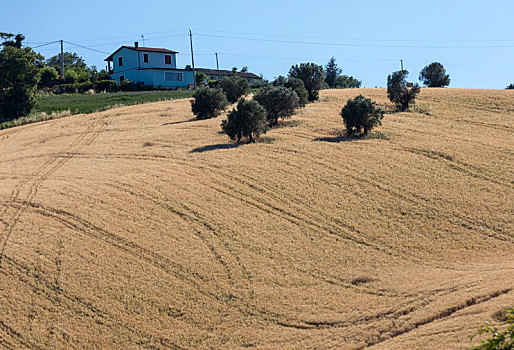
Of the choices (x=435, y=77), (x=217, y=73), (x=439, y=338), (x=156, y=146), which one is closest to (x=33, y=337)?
(x=439, y=338)

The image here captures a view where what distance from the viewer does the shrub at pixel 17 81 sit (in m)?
49.5

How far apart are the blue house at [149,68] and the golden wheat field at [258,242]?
48.4 metres

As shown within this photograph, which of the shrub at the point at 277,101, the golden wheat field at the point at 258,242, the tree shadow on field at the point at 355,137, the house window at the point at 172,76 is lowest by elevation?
the golden wheat field at the point at 258,242

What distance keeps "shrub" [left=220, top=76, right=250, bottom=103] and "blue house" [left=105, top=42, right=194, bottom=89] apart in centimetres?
3313

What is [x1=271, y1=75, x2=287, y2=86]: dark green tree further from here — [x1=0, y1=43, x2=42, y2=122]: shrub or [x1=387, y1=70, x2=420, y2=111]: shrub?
[x1=0, y1=43, x2=42, y2=122]: shrub

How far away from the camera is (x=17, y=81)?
51.8 m

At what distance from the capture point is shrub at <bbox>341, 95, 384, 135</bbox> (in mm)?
34094

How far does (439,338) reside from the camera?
1283 centimetres

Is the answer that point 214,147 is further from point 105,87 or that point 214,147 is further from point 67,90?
point 67,90

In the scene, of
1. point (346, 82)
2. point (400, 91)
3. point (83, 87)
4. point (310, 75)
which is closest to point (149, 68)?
point (83, 87)

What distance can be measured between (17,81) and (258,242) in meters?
42.4

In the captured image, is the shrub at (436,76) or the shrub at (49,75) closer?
the shrub at (436,76)

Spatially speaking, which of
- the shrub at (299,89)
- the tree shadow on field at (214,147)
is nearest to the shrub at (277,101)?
the shrub at (299,89)

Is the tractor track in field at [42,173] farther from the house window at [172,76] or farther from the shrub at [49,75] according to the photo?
the shrub at [49,75]
